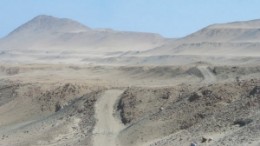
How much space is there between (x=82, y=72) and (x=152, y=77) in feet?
77.8

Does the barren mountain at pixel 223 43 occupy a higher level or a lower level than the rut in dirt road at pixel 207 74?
lower

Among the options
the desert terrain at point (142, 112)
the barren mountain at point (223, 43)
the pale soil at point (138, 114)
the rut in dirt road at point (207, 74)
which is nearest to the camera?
the desert terrain at point (142, 112)

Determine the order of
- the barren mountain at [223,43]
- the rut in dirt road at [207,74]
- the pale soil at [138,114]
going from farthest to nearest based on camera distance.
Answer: the barren mountain at [223,43] → the rut in dirt road at [207,74] → the pale soil at [138,114]

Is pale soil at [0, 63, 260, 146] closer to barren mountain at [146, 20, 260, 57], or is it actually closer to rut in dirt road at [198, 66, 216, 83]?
rut in dirt road at [198, 66, 216, 83]

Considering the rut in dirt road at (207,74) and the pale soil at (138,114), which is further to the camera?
the rut in dirt road at (207,74)

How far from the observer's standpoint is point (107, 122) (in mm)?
34562

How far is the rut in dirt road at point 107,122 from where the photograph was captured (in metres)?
31.3

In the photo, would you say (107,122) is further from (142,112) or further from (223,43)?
(223,43)

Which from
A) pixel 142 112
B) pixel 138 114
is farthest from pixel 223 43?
pixel 138 114

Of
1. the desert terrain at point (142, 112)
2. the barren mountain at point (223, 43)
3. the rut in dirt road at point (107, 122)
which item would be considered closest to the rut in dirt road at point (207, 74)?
the desert terrain at point (142, 112)

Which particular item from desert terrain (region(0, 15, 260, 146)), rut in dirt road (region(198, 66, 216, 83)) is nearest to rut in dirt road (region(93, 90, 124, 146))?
desert terrain (region(0, 15, 260, 146))

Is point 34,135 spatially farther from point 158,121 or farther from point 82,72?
point 82,72

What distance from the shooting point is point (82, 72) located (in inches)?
3115

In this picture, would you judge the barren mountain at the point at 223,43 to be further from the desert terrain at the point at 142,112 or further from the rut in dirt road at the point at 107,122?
the rut in dirt road at the point at 107,122
